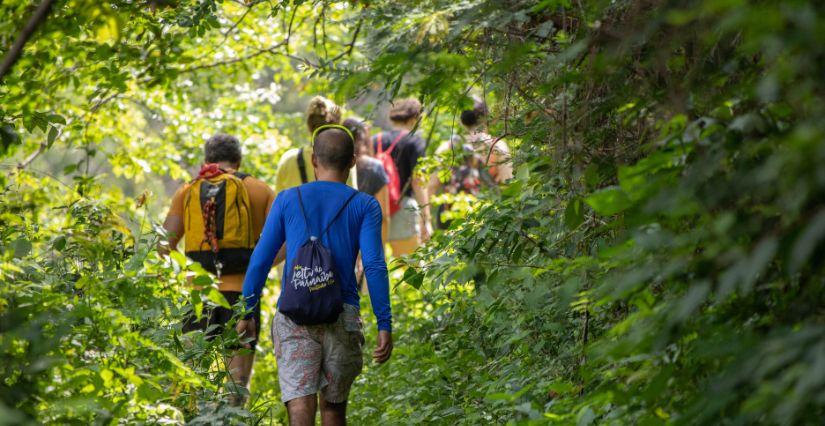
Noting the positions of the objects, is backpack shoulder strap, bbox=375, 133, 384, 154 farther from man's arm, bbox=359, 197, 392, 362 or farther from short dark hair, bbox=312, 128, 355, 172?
man's arm, bbox=359, 197, 392, 362

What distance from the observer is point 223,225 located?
21.4ft

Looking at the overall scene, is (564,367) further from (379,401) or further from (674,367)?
(379,401)

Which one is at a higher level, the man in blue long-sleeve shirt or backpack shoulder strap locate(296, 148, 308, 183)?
backpack shoulder strap locate(296, 148, 308, 183)

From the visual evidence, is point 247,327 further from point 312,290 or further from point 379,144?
point 379,144

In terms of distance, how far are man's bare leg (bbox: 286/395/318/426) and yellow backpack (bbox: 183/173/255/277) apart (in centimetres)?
190

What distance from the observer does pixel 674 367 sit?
2531 millimetres

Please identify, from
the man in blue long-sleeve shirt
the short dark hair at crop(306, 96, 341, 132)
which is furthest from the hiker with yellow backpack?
the man in blue long-sleeve shirt

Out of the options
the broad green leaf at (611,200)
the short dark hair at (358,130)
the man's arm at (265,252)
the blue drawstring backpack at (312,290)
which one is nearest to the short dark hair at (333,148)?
the man's arm at (265,252)

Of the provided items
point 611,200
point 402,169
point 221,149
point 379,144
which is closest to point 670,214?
point 611,200

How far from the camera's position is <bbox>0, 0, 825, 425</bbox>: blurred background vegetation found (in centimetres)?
208

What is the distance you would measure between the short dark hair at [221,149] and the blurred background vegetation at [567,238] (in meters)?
1.81

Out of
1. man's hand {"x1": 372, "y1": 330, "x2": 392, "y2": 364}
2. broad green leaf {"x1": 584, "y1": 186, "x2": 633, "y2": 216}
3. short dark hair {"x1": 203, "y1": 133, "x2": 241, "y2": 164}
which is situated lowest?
man's hand {"x1": 372, "y1": 330, "x2": 392, "y2": 364}

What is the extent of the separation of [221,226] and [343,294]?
1933 millimetres

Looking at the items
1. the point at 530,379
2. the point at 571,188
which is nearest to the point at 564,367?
the point at 530,379
